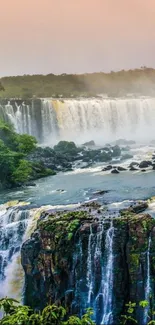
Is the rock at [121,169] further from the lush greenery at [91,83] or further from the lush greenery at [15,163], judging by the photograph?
the lush greenery at [91,83]

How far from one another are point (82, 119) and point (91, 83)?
39.9 m

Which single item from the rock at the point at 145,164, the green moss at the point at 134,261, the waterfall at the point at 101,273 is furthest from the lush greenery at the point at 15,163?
the green moss at the point at 134,261

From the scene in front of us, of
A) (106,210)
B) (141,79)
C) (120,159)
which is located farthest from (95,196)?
(141,79)

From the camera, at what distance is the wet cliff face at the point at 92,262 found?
11.8m

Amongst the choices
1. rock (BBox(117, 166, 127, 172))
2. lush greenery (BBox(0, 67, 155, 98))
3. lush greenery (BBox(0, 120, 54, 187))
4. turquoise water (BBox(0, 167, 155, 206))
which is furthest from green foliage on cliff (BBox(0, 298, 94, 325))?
lush greenery (BBox(0, 67, 155, 98))

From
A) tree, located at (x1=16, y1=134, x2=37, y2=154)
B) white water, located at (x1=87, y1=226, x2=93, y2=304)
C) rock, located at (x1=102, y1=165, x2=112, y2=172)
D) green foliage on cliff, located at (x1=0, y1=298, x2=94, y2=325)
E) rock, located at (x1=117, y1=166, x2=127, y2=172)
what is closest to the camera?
green foliage on cliff, located at (x1=0, y1=298, x2=94, y2=325)

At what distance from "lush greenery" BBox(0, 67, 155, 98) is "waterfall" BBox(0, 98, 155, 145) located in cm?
2376

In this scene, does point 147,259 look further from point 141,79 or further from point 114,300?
point 141,79

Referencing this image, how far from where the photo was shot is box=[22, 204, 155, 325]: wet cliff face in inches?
463

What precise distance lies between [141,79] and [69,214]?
246ft

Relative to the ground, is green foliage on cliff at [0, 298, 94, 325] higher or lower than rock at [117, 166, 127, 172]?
lower

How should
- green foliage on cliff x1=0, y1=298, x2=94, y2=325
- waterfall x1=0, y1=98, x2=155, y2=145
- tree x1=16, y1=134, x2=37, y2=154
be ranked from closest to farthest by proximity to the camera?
green foliage on cliff x1=0, y1=298, x2=94, y2=325 → tree x1=16, y1=134, x2=37, y2=154 → waterfall x1=0, y1=98, x2=155, y2=145

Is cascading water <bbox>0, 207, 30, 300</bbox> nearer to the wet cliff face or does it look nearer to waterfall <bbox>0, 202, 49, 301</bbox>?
waterfall <bbox>0, 202, 49, 301</bbox>

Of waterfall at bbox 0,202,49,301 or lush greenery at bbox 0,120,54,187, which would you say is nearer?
waterfall at bbox 0,202,49,301
